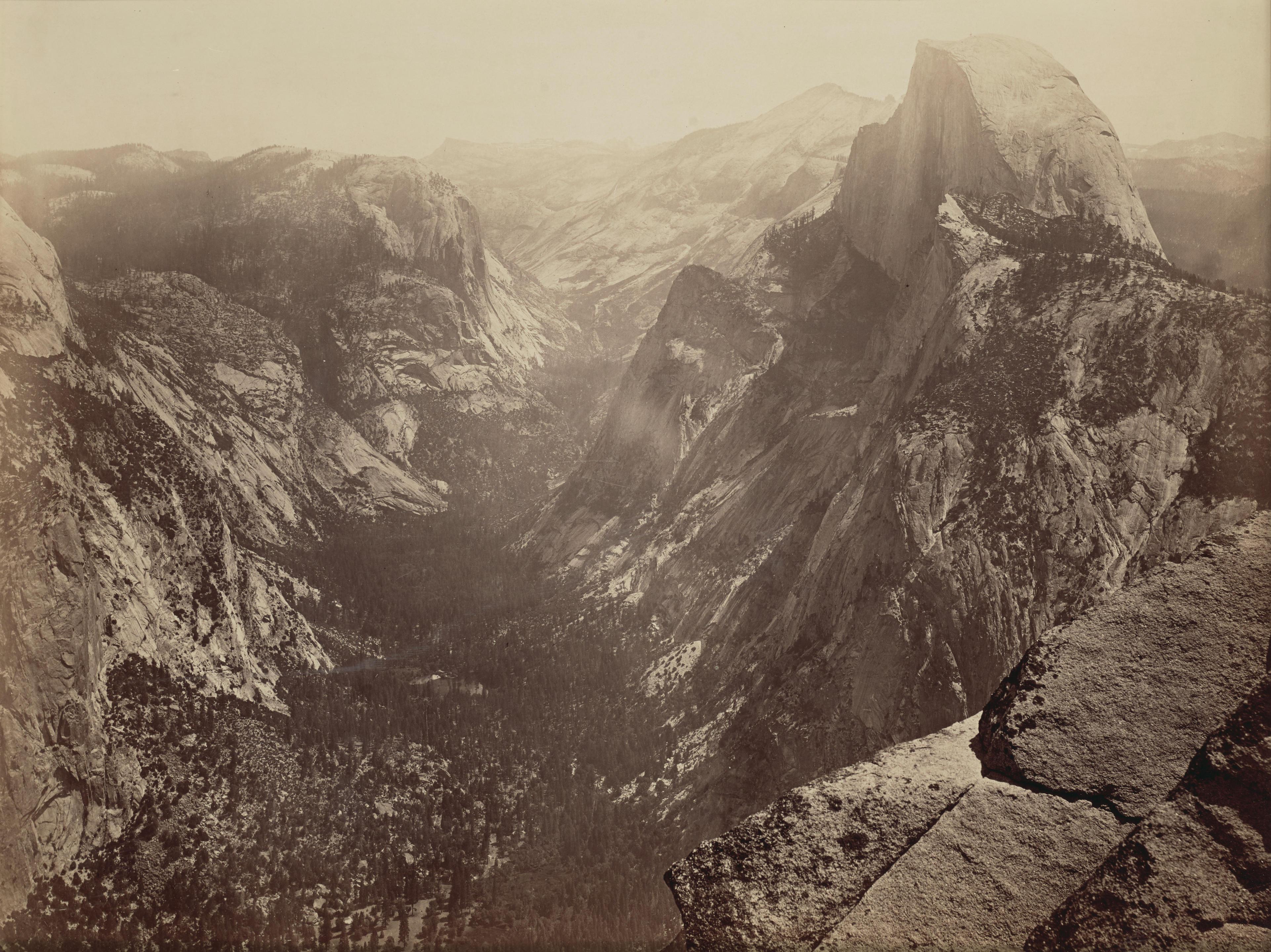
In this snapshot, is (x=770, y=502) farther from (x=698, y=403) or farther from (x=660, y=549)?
(x=698, y=403)

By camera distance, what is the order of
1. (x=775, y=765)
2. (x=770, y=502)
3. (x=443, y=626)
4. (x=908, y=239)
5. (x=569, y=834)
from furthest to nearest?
(x=443, y=626), (x=908, y=239), (x=770, y=502), (x=569, y=834), (x=775, y=765)

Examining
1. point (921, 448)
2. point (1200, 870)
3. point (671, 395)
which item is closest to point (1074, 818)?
point (1200, 870)

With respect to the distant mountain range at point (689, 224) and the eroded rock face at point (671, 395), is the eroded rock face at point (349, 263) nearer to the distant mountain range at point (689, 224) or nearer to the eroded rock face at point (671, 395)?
the distant mountain range at point (689, 224)

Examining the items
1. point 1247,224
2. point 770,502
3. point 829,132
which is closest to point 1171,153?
point 1247,224

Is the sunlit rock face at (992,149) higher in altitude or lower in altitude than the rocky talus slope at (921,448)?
higher

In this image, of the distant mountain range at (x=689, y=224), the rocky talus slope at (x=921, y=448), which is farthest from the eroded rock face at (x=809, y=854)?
the distant mountain range at (x=689, y=224)

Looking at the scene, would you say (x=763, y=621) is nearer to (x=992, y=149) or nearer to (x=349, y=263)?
(x=992, y=149)

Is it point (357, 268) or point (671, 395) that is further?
point (357, 268)
